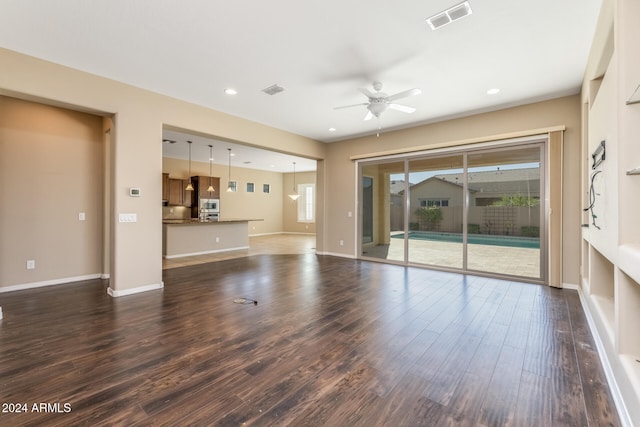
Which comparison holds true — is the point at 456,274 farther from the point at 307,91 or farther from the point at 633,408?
the point at 307,91

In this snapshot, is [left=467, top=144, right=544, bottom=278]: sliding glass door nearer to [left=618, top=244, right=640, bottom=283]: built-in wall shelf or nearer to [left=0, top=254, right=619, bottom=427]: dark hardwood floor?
[left=0, top=254, right=619, bottom=427]: dark hardwood floor

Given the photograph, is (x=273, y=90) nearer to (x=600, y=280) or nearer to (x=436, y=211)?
(x=436, y=211)

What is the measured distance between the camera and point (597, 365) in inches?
87.0

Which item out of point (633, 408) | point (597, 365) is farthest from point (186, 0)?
point (597, 365)

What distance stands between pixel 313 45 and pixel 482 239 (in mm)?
4458

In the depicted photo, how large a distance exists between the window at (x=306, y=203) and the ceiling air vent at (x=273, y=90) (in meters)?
8.73

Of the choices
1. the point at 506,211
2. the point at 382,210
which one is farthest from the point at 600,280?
the point at 382,210

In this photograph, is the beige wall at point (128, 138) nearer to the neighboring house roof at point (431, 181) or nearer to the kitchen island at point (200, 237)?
the kitchen island at point (200, 237)

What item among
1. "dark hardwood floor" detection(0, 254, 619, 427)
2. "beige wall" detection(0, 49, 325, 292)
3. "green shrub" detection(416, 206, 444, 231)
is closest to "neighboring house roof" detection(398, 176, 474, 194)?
"green shrub" detection(416, 206, 444, 231)

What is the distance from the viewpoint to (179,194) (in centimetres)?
944

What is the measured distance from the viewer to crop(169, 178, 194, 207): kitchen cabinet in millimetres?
9227

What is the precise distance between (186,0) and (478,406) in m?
3.70

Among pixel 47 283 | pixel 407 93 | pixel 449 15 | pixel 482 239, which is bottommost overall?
pixel 47 283

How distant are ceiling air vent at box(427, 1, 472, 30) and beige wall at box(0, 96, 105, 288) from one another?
537 centimetres
